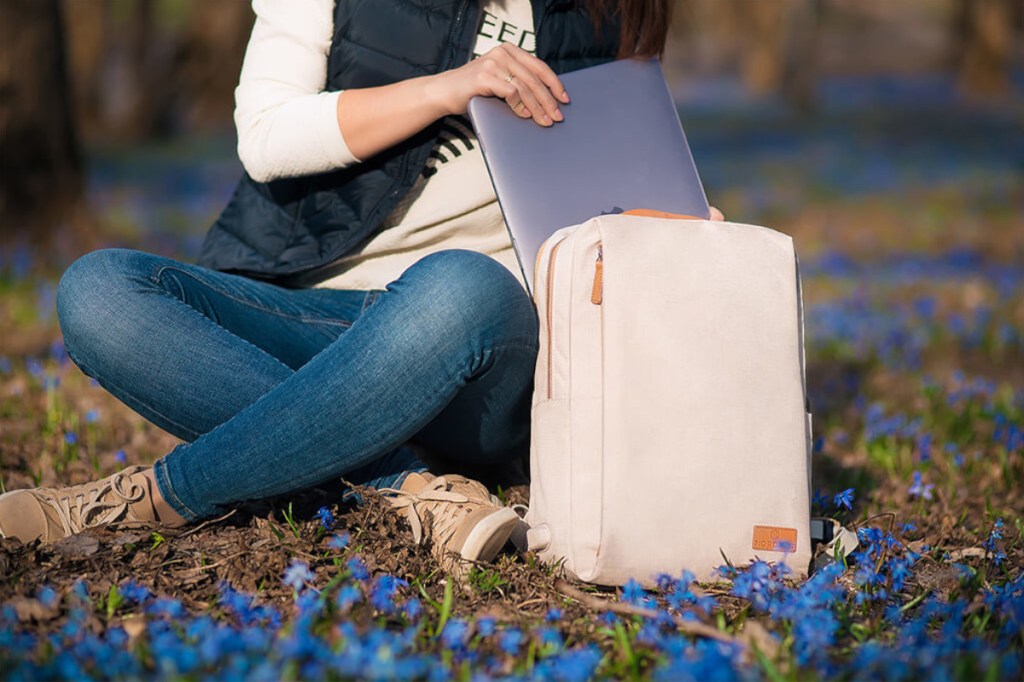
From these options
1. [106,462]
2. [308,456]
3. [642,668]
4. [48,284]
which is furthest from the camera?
[48,284]

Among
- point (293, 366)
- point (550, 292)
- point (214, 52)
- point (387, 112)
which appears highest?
point (214, 52)

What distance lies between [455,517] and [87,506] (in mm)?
770

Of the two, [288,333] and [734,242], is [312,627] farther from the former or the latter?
[734,242]

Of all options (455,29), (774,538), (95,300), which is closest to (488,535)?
(774,538)

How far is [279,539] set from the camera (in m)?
2.29

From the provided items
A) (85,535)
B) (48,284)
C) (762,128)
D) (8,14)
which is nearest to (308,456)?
(85,535)

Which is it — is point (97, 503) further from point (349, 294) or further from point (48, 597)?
point (349, 294)

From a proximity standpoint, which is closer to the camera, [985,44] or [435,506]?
[435,506]

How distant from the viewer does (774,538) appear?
7.16 ft

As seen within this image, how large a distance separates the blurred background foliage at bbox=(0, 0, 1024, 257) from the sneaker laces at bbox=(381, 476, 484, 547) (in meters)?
1.37

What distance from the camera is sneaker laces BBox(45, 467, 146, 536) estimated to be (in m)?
2.30

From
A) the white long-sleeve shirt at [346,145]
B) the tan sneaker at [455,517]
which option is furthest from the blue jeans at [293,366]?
the white long-sleeve shirt at [346,145]

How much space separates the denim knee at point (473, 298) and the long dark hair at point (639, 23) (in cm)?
75

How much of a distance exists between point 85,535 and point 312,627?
65cm
